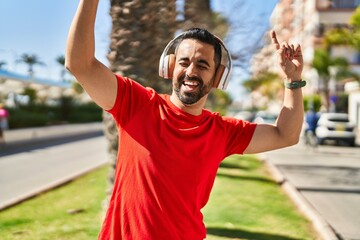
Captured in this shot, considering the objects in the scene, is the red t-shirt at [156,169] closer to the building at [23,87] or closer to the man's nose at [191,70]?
the man's nose at [191,70]

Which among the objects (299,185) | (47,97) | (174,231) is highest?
(174,231)

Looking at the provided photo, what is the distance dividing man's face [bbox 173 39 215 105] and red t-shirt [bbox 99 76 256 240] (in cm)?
9

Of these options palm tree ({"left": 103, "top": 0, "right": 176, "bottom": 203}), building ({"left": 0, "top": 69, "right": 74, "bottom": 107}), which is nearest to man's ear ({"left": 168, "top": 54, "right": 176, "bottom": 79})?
palm tree ({"left": 103, "top": 0, "right": 176, "bottom": 203})

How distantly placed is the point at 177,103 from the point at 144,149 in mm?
A: 304

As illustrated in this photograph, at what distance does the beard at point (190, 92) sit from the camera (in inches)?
86.4

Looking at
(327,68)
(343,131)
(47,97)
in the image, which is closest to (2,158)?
(343,131)

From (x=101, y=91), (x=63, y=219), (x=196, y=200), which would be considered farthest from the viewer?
(x=63, y=219)

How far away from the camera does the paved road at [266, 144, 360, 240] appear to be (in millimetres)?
7508

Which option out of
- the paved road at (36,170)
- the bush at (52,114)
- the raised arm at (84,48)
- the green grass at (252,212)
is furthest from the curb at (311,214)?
the bush at (52,114)

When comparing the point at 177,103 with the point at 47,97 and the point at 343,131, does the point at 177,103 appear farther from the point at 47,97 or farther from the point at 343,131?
the point at 47,97

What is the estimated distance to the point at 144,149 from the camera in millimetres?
2092

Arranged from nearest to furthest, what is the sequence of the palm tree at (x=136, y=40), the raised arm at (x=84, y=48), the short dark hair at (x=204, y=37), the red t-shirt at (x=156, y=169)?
1. the raised arm at (x=84, y=48)
2. the red t-shirt at (x=156, y=169)
3. the short dark hair at (x=204, y=37)
4. the palm tree at (x=136, y=40)

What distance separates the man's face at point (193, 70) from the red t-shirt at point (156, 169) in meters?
0.09

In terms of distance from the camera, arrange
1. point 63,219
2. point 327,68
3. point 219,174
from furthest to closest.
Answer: point 327,68
point 219,174
point 63,219
